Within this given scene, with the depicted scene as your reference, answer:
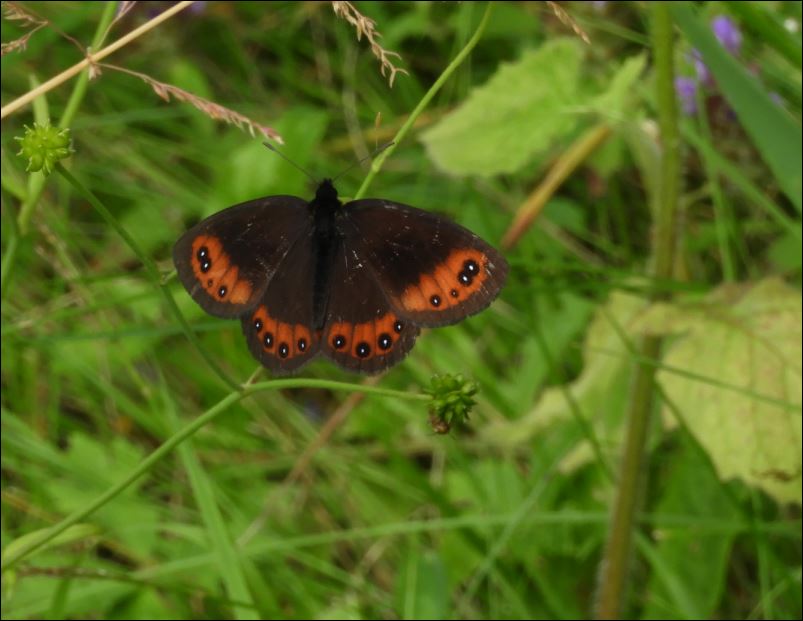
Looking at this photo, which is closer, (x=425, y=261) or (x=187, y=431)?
(x=187, y=431)

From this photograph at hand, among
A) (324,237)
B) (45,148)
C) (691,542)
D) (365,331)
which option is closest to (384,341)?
(365,331)

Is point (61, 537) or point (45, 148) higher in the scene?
point (45, 148)

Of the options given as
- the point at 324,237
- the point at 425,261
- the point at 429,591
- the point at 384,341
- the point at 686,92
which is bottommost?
the point at 429,591

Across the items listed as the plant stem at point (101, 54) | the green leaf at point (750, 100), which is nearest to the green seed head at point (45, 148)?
the plant stem at point (101, 54)

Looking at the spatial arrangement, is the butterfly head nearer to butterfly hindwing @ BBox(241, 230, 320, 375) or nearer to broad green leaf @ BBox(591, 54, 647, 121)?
butterfly hindwing @ BBox(241, 230, 320, 375)

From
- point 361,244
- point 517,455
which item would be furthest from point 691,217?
point 361,244

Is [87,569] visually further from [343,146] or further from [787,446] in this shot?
[343,146]

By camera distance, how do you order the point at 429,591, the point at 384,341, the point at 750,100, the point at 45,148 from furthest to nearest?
the point at 429,591 → the point at 750,100 → the point at 384,341 → the point at 45,148

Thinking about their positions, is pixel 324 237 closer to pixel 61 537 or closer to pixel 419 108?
pixel 419 108
